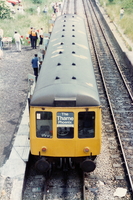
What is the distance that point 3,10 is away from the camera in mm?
29172

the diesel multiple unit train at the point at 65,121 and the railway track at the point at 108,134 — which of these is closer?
the diesel multiple unit train at the point at 65,121

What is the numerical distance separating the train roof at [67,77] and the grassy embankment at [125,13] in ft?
34.6

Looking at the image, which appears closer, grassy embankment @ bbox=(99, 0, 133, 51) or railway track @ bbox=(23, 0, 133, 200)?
railway track @ bbox=(23, 0, 133, 200)

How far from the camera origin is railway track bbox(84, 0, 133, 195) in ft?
32.9

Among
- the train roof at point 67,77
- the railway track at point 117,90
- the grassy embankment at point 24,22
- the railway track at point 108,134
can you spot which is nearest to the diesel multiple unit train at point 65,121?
the train roof at point 67,77

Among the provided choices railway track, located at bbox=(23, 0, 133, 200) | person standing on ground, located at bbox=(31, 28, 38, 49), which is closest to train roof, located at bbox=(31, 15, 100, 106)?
railway track, located at bbox=(23, 0, 133, 200)

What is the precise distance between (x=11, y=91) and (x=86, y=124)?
703 centimetres

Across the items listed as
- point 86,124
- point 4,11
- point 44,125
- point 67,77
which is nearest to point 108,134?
point 86,124

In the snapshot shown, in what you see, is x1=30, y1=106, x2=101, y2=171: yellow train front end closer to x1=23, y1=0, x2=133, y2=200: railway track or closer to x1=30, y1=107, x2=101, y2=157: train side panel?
x1=30, y1=107, x2=101, y2=157: train side panel

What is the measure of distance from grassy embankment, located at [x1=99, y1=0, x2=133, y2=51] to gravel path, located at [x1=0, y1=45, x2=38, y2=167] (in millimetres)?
7112

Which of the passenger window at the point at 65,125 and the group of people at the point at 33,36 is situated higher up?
the passenger window at the point at 65,125

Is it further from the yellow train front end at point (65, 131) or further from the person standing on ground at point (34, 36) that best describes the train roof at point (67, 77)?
the person standing on ground at point (34, 36)

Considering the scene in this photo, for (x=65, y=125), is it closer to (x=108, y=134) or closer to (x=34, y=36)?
(x=108, y=134)

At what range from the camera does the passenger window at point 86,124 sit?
7730 mm
